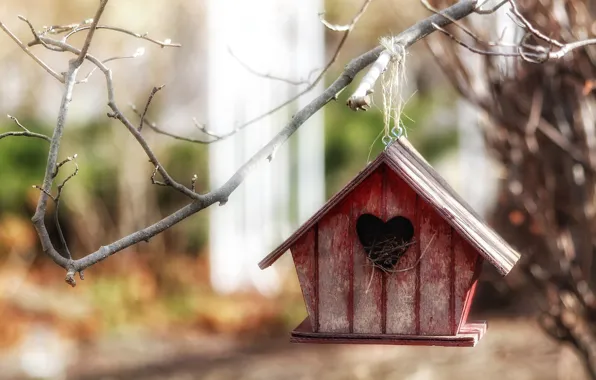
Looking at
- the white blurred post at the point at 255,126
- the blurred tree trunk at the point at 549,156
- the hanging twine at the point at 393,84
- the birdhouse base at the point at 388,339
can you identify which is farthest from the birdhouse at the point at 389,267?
the white blurred post at the point at 255,126

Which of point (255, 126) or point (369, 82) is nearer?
point (369, 82)

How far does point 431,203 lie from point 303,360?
5611 millimetres

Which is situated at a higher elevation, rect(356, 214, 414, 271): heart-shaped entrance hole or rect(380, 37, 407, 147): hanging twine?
rect(380, 37, 407, 147): hanging twine

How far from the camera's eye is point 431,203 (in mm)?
2059

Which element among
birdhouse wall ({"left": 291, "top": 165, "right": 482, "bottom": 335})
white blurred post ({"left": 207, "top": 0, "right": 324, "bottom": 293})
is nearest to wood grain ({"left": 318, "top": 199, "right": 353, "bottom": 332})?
birdhouse wall ({"left": 291, "top": 165, "right": 482, "bottom": 335})

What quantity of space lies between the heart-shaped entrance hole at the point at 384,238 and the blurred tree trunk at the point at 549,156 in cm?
139

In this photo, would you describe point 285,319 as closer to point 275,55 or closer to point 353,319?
point 275,55

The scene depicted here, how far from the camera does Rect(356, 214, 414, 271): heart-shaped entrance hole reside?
7.18 feet

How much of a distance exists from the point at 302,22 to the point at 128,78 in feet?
6.53

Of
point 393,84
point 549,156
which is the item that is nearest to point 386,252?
point 393,84

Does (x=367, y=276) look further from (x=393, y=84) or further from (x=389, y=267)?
(x=393, y=84)

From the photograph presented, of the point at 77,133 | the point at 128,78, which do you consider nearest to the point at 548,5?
the point at 128,78

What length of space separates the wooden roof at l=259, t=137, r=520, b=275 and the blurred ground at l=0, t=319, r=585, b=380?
4.53 meters

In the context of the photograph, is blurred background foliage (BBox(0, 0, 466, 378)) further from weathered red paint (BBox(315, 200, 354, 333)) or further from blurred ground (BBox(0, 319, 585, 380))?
weathered red paint (BBox(315, 200, 354, 333))
